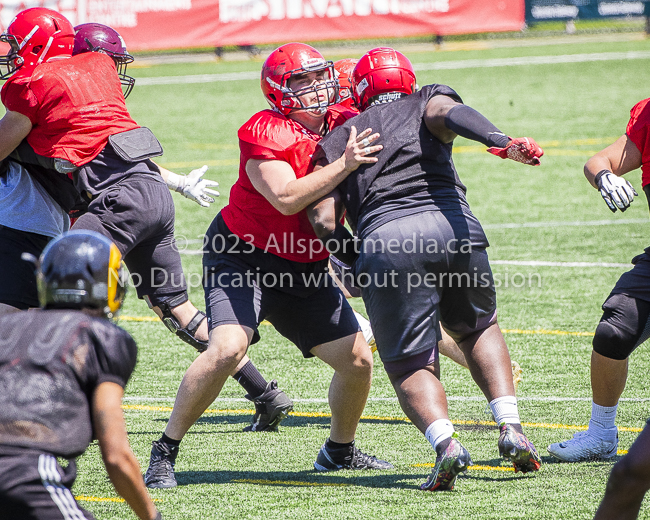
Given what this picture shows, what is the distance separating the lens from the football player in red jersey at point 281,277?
13.5 ft

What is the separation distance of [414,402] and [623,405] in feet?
5.80

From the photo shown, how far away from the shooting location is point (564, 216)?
10266 millimetres

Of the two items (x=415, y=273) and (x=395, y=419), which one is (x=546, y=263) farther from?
(x=415, y=273)

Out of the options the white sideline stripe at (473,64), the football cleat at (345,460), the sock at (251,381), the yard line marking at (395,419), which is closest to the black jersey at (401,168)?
the football cleat at (345,460)

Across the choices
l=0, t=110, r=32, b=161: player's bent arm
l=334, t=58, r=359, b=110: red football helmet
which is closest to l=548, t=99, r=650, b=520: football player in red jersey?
l=334, t=58, r=359, b=110: red football helmet

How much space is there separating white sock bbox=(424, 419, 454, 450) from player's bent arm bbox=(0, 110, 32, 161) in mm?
2415

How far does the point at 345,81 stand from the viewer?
207 inches

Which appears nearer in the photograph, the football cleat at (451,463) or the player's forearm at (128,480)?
the player's forearm at (128,480)

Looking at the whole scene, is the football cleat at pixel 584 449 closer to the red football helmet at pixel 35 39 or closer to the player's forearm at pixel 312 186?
the player's forearm at pixel 312 186

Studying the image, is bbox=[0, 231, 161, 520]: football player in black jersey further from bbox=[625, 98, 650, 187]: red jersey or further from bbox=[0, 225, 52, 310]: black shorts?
bbox=[625, 98, 650, 187]: red jersey

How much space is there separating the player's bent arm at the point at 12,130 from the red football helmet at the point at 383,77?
1647 mm

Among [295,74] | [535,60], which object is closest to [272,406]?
[295,74]

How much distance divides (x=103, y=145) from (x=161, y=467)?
1.62 meters

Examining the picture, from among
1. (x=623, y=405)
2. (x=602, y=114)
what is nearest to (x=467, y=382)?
(x=623, y=405)
